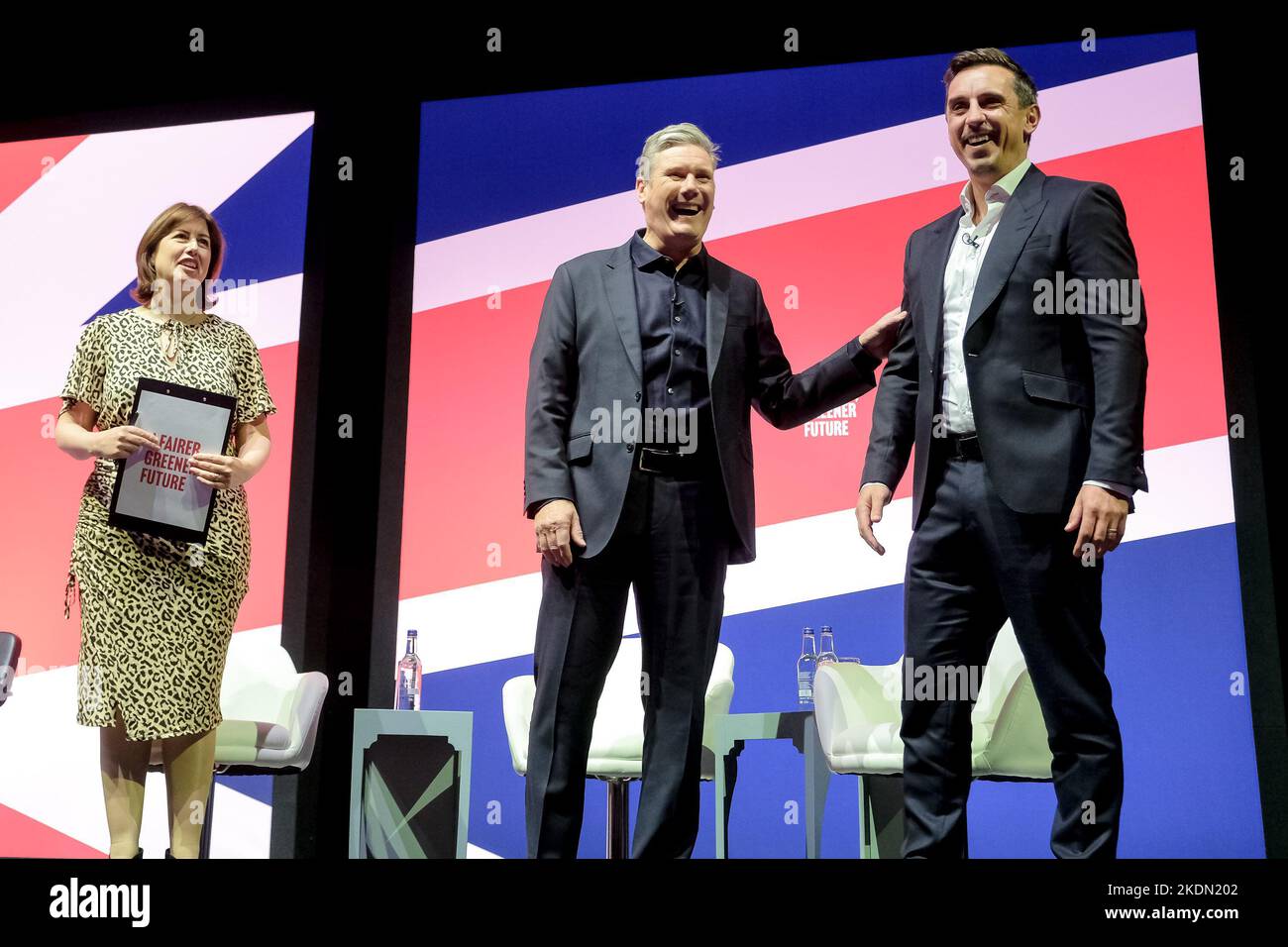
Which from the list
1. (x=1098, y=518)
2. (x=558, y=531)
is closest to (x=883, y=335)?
(x=1098, y=518)

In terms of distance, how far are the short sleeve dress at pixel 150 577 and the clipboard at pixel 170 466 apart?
0.14 ft

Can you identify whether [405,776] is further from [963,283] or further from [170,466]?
[963,283]

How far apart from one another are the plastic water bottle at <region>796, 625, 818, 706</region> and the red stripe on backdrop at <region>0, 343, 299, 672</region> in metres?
1.95

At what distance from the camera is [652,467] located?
298 centimetres

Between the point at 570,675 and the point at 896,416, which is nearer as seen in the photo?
the point at 570,675

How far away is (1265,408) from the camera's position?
13.8 feet

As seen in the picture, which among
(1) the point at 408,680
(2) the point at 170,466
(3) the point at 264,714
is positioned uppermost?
(2) the point at 170,466

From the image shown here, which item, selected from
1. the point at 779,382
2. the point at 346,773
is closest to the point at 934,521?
the point at 779,382

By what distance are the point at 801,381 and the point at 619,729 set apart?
127cm

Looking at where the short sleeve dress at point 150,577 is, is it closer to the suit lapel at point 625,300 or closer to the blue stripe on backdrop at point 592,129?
the suit lapel at point 625,300

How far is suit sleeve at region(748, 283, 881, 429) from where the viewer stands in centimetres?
321

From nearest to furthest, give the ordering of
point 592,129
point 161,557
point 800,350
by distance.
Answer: point 161,557, point 800,350, point 592,129

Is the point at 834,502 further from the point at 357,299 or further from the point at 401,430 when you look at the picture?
the point at 357,299
